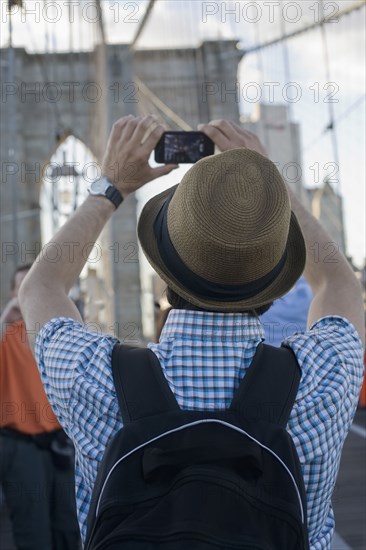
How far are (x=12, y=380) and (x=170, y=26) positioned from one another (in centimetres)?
732

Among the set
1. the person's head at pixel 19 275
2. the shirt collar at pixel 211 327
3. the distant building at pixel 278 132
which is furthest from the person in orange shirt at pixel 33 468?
the distant building at pixel 278 132

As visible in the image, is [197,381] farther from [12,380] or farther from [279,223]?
[12,380]

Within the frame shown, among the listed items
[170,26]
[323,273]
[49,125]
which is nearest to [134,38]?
[170,26]

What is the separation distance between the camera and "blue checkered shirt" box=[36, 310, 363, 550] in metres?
0.79

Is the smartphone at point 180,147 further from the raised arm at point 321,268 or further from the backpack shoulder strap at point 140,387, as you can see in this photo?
the backpack shoulder strap at point 140,387

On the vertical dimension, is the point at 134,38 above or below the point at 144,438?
above

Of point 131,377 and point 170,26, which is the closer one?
point 131,377

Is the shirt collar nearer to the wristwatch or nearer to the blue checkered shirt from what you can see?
the blue checkered shirt

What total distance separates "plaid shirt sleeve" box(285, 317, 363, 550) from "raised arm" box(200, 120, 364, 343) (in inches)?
3.5

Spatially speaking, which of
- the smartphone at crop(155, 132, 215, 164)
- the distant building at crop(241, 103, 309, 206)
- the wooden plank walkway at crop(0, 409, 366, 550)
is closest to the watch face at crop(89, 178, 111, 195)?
the smartphone at crop(155, 132, 215, 164)

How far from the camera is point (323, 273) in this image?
1.01m

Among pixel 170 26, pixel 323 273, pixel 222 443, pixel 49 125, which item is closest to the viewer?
pixel 222 443

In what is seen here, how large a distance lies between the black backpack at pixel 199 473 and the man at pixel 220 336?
4 centimetres

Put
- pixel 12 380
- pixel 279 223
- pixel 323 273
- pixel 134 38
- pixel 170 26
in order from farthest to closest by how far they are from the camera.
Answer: pixel 170 26
pixel 134 38
pixel 12 380
pixel 323 273
pixel 279 223
